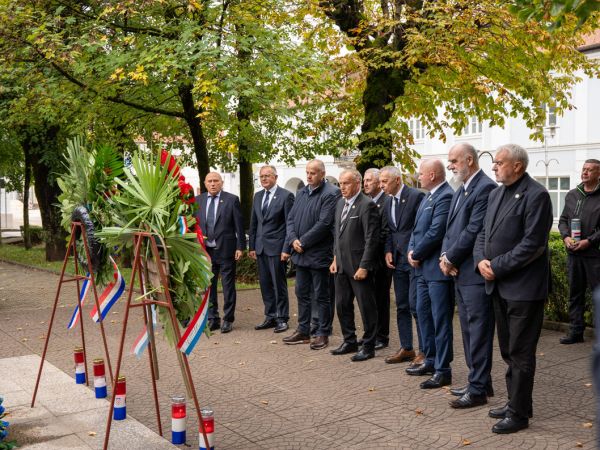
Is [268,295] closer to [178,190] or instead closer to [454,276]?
[454,276]

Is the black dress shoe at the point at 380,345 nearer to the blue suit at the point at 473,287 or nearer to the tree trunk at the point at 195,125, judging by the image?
the blue suit at the point at 473,287

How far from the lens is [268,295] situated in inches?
404

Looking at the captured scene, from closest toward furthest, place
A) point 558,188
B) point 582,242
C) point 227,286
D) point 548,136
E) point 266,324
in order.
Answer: point 582,242 → point 227,286 → point 266,324 → point 548,136 → point 558,188

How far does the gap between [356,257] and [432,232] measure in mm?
1368

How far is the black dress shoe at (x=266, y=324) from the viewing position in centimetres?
1019

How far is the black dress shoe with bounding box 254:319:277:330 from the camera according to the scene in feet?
33.4

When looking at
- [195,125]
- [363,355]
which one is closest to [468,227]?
[363,355]

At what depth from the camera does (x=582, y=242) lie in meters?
Answer: 8.60

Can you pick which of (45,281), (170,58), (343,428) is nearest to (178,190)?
(343,428)

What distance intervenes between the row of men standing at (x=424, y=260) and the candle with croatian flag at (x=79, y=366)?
9.39 feet

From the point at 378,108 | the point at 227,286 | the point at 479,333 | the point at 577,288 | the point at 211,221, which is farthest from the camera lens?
the point at 378,108

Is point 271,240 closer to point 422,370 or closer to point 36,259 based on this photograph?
point 422,370

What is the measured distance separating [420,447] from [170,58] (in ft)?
26.1

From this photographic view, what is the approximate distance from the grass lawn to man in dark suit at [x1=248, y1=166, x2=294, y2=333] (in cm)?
455
